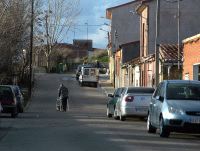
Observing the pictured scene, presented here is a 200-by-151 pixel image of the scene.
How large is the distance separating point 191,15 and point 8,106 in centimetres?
2591

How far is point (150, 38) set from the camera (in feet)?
178

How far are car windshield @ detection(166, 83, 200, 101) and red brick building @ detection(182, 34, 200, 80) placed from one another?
12.8 meters

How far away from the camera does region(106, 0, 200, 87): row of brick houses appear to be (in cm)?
4416

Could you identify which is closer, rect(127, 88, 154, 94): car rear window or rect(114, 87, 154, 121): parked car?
rect(114, 87, 154, 121): parked car

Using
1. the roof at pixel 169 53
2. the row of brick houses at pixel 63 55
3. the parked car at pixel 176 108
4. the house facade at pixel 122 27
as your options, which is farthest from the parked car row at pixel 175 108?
the row of brick houses at pixel 63 55

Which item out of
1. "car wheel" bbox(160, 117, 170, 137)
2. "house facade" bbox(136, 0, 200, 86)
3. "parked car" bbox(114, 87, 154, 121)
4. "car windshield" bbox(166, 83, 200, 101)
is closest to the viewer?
"car wheel" bbox(160, 117, 170, 137)

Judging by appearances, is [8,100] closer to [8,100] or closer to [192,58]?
[8,100]

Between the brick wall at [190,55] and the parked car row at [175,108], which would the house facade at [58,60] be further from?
the parked car row at [175,108]

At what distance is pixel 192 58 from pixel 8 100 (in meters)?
10.0

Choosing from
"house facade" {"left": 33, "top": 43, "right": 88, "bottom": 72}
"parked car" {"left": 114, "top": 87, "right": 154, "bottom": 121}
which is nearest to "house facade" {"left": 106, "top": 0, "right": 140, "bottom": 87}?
"house facade" {"left": 33, "top": 43, "right": 88, "bottom": 72}

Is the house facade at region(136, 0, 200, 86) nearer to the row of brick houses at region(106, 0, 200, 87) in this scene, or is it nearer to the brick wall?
the row of brick houses at region(106, 0, 200, 87)

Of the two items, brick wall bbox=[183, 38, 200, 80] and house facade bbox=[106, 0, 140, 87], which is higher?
house facade bbox=[106, 0, 140, 87]

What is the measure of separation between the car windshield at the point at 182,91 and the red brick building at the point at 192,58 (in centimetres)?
1284

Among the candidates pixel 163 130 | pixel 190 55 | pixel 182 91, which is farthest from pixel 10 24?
pixel 163 130
